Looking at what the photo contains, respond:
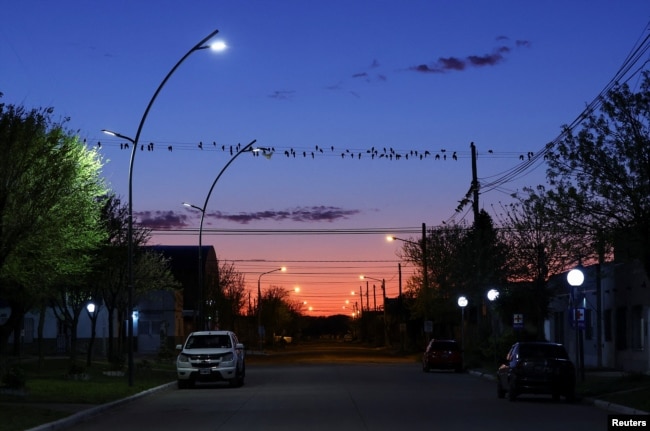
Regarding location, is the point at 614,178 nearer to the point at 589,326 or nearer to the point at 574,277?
the point at 574,277

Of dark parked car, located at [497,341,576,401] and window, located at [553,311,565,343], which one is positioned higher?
window, located at [553,311,565,343]

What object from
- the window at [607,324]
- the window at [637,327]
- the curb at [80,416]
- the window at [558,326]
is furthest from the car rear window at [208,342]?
the window at [558,326]

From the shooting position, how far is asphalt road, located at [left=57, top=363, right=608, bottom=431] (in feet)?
66.1

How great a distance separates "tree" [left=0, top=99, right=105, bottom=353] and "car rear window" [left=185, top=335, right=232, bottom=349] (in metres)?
6.62

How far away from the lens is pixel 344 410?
23922 millimetres

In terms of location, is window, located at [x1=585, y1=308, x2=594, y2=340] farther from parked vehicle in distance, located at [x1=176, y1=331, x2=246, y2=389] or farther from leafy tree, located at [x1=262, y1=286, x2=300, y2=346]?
leafy tree, located at [x1=262, y1=286, x2=300, y2=346]

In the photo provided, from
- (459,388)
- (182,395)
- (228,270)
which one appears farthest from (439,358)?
(228,270)

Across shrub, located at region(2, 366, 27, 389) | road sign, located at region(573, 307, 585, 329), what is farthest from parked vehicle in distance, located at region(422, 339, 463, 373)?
shrub, located at region(2, 366, 27, 389)

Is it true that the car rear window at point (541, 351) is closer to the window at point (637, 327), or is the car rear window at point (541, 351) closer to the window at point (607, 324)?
the window at point (637, 327)

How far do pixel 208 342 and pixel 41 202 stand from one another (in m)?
14.0

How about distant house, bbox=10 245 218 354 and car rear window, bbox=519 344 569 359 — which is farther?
distant house, bbox=10 245 218 354

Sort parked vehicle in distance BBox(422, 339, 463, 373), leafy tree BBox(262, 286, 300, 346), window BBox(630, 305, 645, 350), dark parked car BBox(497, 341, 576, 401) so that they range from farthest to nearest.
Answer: leafy tree BBox(262, 286, 300, 346) < parked vehicle in distance BBox(422, 339, 463, 373) < window BBox(630, 305, 645, 350) < dark parked car BBox(497, 341, 576, 401)

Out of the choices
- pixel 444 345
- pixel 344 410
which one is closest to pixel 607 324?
pixel 444 345

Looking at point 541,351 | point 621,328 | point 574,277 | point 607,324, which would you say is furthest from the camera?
point 607,324
